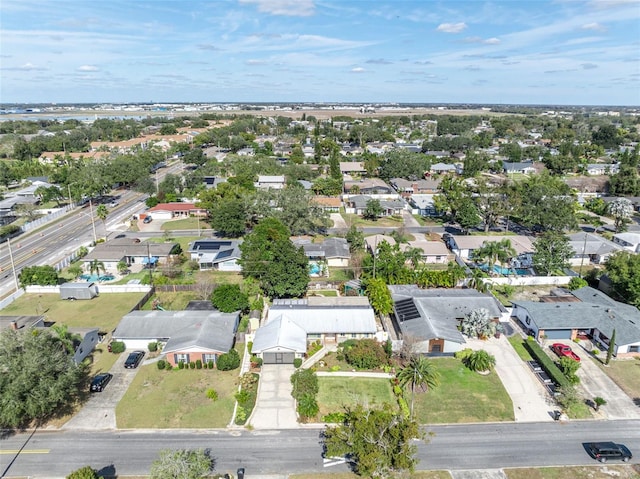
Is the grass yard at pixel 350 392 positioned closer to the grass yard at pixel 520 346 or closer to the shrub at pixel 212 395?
the shrub at pixel 212 395

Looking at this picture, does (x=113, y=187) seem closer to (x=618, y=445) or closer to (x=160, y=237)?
(x=160, y=237)

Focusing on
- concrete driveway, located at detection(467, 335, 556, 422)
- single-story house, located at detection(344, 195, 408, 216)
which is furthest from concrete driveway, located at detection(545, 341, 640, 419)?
single-story house, located at detection(344, 195, 408, 216)

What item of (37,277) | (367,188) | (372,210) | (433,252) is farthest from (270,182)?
(37,277)

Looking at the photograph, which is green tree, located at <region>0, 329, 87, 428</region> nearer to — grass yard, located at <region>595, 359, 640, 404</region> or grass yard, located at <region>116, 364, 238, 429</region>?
grass yard, located at <region>116, 364, 238, 429</region>

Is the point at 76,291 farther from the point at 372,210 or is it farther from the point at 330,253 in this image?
the point at 372,210

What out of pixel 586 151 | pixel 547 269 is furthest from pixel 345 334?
pixel 586 151

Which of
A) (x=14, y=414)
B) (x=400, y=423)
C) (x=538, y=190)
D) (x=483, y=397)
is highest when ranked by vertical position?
(x=538, y=190)
